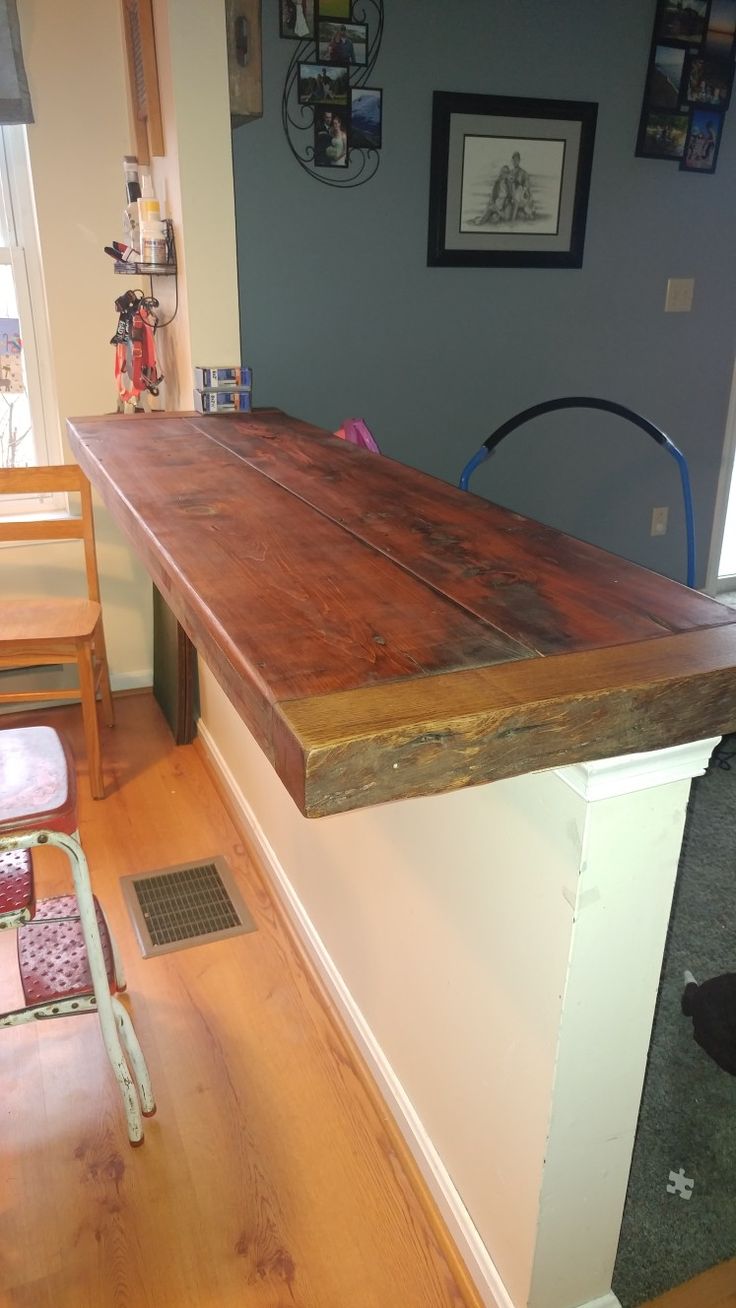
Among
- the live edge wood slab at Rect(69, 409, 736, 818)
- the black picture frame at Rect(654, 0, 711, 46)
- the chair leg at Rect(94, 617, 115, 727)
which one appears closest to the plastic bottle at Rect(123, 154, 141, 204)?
the chair leg at Rect(94, 617, 115, 727)

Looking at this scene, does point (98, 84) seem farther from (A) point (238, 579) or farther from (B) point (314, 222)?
(A) point (238, 579)

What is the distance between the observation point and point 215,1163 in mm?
1588

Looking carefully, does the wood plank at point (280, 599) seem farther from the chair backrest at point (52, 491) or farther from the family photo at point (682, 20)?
the family photo at point (682, 20)

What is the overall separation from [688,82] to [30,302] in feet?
7.70

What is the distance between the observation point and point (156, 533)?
126cm

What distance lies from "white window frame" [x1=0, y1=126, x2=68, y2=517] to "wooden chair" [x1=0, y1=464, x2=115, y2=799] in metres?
0.40

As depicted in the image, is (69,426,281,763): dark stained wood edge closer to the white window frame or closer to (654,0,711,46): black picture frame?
the white window frame

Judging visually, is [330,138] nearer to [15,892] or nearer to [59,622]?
[59,622]

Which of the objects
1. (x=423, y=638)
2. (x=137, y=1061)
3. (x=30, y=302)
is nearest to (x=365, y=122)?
(x=30, y=302)

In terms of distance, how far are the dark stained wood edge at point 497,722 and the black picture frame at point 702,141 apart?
3064mm

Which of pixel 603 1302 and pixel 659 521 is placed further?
pixel 659 521

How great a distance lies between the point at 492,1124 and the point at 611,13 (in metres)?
3.27

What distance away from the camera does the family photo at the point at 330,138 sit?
9.00ft

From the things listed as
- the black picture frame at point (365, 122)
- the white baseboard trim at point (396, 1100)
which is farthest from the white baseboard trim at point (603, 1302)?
the black picture frame at point (365, 122)
